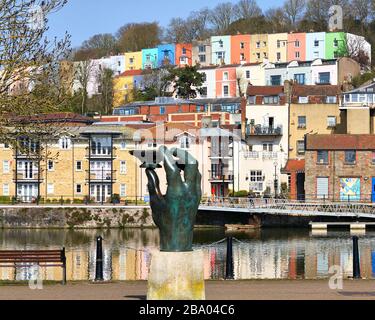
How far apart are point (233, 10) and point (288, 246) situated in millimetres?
95889

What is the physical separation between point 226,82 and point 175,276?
102250 mm

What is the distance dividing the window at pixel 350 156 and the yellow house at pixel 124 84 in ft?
176

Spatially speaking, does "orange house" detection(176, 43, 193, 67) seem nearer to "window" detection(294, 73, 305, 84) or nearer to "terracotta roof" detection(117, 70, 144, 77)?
"terracotta roof" detection(117, 70, 144, 77)

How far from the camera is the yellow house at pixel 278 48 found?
128m

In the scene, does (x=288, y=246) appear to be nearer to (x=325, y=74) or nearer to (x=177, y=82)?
(x=325, y=74)

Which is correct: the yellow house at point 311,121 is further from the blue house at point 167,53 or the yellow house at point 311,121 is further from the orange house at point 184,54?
the blue house at point 167,53

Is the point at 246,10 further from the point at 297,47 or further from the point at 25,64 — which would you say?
the point at 25,64

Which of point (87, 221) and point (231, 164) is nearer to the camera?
point (87, 221)

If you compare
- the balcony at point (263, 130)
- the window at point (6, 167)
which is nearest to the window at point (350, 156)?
the balcony at point (263, 130)

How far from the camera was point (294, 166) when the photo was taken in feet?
278

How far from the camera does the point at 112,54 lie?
150750 mm

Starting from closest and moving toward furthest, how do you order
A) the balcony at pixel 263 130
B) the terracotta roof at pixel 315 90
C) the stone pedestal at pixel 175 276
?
the stone pedestal at pixel 175 276, the balcony at pixel 263 130, the terracotta roof at pixel 315 90

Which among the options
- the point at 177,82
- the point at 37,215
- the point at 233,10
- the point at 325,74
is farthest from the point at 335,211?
the point at 233,10

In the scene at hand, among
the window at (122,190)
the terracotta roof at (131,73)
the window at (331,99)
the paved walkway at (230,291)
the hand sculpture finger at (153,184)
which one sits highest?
the terracotta roof at (131,73)
